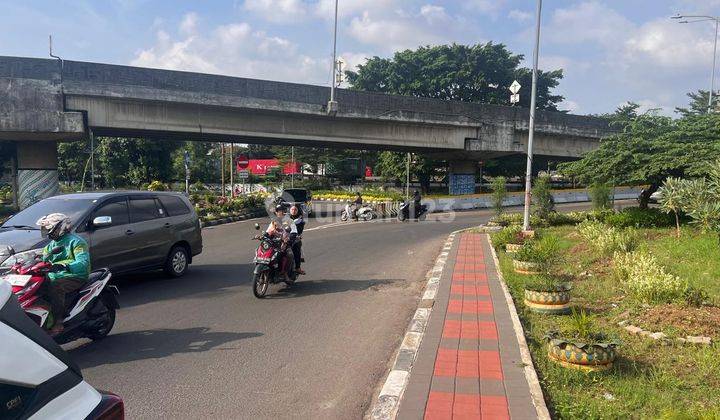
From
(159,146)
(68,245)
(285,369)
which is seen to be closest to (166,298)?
(68,245)

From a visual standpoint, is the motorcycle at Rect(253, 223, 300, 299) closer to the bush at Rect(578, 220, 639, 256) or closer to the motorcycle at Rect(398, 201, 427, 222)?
→ the bush at Rect(578, 220, 639, 256)

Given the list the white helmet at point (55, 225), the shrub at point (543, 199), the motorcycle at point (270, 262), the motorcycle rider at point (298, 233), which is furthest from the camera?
the shrub at point (543, 199)

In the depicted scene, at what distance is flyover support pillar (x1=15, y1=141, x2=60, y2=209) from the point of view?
Answer: 21.3 metres

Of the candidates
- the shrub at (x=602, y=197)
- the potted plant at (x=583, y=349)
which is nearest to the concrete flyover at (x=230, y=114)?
the shrub at (x=602, y=197)

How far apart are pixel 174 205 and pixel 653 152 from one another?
13065 millimetres

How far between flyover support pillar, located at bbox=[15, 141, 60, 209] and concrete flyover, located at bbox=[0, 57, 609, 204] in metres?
0.08

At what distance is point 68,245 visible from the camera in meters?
5.48

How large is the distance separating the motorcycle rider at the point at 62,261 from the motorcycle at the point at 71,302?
0.07 metres

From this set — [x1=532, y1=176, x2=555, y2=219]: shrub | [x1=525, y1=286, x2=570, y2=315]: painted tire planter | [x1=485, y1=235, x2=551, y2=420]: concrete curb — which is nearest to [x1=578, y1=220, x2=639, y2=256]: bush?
[x1=485, y1=235, x2=551, y2=420]: concrete curb

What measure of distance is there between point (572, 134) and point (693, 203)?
25.3 metres

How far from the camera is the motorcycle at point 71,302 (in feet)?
15.7

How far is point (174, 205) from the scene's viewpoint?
9891 mm

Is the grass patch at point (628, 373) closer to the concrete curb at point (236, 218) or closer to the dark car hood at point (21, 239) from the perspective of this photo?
the dark car hood at point (21, 239)

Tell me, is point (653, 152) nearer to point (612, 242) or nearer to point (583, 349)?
point (612, 242)
